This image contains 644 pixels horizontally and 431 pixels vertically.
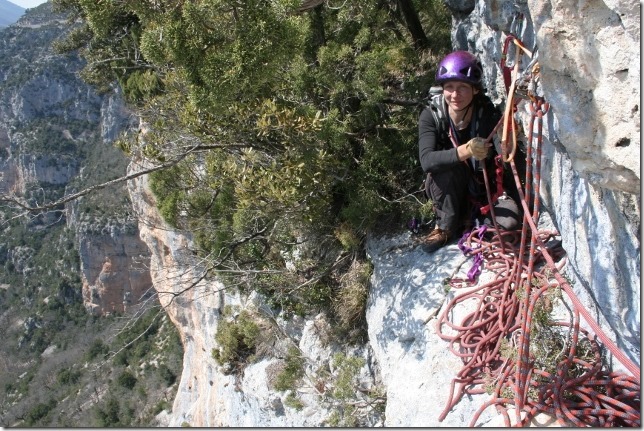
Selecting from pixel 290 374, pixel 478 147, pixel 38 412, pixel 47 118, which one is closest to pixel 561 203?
pixel 478 147

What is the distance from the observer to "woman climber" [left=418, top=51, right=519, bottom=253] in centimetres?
397

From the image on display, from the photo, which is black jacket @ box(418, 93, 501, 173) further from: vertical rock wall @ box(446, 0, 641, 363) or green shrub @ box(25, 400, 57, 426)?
green shrub @ box(25, 400, 57, 426)

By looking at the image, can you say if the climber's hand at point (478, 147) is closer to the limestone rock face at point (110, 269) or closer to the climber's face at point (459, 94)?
the climber's face at point (459, 94)

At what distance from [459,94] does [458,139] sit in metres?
0.38

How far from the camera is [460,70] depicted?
3961 millimetres

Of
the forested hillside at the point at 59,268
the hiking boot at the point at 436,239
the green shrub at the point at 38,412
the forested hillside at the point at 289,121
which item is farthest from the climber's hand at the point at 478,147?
the green shrub at the point at 38,412

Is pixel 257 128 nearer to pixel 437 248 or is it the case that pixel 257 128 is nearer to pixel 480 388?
pixel 437 248

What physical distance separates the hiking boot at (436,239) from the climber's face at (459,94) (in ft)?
4.08

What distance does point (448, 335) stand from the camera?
12.9 feet

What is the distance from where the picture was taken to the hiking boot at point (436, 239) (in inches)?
185

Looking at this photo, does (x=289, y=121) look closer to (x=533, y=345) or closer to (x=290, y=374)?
(x=533, y=345)

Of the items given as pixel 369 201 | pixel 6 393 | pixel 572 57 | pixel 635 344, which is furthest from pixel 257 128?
pixel 6 393

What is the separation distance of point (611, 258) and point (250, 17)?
3134 mm

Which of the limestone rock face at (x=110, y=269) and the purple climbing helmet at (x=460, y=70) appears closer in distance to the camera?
the purple climbing helmet at (x=460, y=70)
